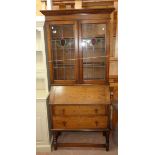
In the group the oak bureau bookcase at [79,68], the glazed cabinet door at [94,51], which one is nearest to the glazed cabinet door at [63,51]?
the oak bureau bookcase at [79,68]

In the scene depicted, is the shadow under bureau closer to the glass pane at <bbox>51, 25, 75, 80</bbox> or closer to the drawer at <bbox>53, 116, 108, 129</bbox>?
the drawer at <bbox>53, 116, 108, 129</bbox>

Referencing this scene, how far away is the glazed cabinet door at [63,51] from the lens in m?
2.74

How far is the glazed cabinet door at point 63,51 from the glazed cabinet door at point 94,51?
0.10 metres

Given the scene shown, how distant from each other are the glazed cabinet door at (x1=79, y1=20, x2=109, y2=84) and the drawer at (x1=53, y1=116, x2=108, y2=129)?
0.51m

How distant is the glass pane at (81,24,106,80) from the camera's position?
2.76 metres

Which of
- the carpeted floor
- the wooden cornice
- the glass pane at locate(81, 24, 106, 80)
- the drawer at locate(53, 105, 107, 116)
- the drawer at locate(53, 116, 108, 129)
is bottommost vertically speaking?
the carpeted floor

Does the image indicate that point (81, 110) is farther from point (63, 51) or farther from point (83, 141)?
point (63, 51)

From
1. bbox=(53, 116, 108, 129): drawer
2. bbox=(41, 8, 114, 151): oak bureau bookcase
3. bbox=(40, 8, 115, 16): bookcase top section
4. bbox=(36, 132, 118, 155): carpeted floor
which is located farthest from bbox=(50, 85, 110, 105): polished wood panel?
bbox=(40, 8, 115, 16): bookcase top section

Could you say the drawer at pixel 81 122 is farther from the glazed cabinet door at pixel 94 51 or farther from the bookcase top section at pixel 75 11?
the bookcase top section at pixel 75 11
